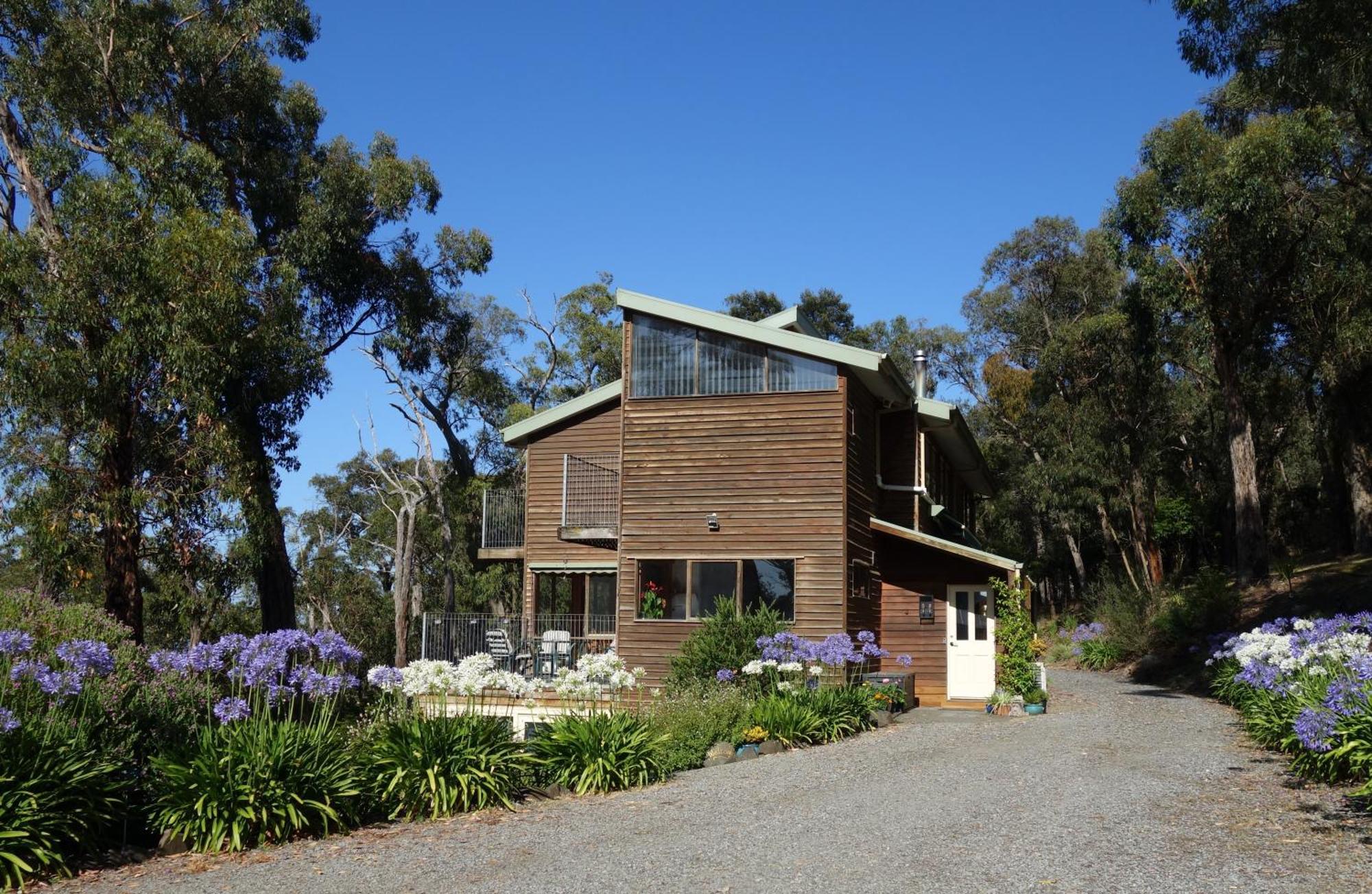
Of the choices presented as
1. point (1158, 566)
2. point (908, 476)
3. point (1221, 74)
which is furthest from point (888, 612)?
point (1158, 566)

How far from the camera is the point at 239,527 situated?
20391 millimetres

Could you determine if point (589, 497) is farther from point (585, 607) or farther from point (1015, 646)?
point (1015, 646)

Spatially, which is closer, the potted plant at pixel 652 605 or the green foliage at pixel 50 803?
the green foliage at pixel 50 803

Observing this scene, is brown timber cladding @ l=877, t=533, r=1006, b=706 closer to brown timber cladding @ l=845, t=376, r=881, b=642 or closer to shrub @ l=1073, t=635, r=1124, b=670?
brown timber cladding @ l=845, t=376, r=881, b=642

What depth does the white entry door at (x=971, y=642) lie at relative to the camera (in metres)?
20.3

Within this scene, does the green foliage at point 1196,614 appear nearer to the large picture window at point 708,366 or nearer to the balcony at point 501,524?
the large picture window at point 708,366

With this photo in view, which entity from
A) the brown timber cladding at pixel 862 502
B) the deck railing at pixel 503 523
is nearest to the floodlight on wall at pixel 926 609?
the brown timber cladding at pixel 862 502

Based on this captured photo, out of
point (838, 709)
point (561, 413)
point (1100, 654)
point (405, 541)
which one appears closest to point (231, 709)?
point (838, 709)

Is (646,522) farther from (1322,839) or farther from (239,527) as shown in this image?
(1322,839)

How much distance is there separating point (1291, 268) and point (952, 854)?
2368 cm

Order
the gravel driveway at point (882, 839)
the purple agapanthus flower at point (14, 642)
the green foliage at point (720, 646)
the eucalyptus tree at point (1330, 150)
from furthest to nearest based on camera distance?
the green foliage at point (720, 646) < the eucalyptus tree at point (1330, 150) < the purple agapanthus flower at point (14, 642) < the gravel driveway at point (882, 839)

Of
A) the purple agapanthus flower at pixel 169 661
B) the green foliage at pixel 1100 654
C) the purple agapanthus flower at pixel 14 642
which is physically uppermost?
the purple agapanthus flower at pixel 14 642

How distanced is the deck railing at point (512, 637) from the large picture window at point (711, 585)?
1.70 meters

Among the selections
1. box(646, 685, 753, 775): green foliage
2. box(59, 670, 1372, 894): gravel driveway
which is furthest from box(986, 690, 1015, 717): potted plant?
box(59, 670, 1372, 894): gravel driveway
